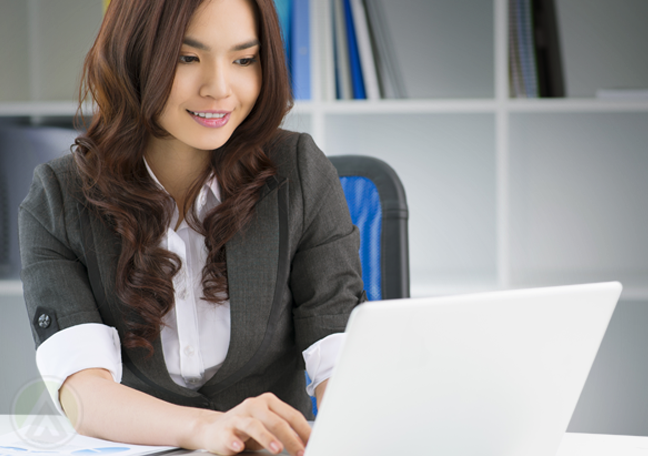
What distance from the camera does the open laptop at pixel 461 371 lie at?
0.47 m

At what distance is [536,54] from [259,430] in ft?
5.71

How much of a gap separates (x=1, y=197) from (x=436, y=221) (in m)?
1.50

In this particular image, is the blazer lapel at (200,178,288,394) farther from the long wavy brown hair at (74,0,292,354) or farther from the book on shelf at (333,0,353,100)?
the book on shelf at (333,0,353,100)

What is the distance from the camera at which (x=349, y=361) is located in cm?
46

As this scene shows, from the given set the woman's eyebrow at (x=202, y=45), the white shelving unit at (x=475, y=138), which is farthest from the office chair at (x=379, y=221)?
the white shelving unit at (x=475, y=138)

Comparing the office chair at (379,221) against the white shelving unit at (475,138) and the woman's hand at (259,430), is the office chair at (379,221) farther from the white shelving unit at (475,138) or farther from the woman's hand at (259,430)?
the white shelving unit at (475,138)

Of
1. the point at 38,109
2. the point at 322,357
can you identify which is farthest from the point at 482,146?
the point at 38,109

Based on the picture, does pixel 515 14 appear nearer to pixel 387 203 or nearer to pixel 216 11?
pixel 387 203

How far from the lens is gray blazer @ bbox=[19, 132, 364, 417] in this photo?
966 mm

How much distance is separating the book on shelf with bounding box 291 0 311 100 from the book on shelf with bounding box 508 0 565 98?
641 mm

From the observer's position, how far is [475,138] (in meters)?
2.12

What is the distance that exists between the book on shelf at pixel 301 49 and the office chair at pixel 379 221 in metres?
0.80

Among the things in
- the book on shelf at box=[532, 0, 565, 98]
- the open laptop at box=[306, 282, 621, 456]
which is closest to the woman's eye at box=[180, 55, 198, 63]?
the open laptop at box=[306, 282, 621, 456]

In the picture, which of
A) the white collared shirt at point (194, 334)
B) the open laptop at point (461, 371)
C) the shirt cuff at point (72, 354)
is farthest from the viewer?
the white collared shirt at point (194, 334)
